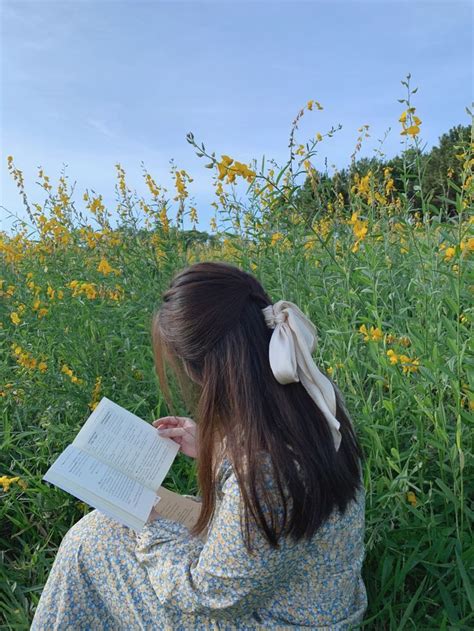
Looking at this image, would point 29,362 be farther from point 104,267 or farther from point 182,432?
point 182,432

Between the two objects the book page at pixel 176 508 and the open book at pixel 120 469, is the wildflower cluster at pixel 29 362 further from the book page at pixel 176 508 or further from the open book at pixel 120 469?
the book page at pixel 176 508

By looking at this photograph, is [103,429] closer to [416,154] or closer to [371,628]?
[371,628]

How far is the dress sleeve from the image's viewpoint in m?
1.20

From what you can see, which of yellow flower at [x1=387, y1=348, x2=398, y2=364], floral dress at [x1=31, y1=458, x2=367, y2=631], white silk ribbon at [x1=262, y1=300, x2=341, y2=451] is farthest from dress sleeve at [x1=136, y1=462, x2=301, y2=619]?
yellow flower at [x1=387, y1=348, x2=398, y2=364]

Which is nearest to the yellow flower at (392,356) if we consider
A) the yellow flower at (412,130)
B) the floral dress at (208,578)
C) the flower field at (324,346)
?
the flower field at (324,346)

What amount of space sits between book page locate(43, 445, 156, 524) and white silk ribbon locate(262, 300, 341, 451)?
0.51 metres

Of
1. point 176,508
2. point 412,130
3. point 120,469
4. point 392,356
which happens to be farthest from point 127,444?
point 412,130

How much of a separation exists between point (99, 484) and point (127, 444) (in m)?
0.18

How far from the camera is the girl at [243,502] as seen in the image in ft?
3.93

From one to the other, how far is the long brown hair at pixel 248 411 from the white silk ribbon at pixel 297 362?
2 centimetres

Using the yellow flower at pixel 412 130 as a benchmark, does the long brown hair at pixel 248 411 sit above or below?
below

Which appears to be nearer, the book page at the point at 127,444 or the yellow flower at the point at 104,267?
the book page at the point at 127,444

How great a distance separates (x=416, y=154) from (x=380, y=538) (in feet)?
3.68

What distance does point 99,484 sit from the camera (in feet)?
4.66
